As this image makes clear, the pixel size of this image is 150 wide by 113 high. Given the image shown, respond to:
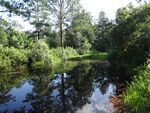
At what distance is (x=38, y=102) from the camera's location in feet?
52.5

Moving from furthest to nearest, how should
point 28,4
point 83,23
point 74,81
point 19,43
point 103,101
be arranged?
1. point 83,23
2. point 19,43
3. point 74,81
4. point 28,4
5. point 103,101

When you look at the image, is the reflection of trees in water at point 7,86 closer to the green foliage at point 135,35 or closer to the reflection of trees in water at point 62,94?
the reflection of trees in water at point 62,94

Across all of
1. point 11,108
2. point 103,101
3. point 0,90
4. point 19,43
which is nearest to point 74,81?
point 0,90

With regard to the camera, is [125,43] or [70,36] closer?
[125,43]

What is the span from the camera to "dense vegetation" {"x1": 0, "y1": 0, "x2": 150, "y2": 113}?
14720 millimetres

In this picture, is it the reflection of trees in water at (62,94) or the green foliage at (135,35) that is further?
the green foliage at (135,35)

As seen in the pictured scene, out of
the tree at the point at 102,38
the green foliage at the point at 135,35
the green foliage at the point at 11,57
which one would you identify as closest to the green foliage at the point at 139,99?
the green foliage at the point at 135,35

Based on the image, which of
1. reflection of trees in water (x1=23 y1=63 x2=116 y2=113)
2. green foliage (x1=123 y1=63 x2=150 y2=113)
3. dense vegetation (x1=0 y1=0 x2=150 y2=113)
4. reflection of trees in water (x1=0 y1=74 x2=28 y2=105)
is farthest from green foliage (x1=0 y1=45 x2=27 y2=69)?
green foliage (x1=123 y1=63 x2=150 y2=113)

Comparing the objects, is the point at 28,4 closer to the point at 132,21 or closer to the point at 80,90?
the point at 80,90

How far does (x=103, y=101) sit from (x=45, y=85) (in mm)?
7084

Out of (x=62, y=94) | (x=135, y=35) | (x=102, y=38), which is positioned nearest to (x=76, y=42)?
(x=102, y=38)

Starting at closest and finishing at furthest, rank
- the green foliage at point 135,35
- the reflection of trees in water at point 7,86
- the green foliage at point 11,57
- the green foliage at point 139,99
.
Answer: the green foliage at point 139,99 → the reflection of trees in water at point 7,86 → the green foliage at point 135,35 → the green foliage at point 11,57

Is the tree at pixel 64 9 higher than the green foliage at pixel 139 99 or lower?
higher

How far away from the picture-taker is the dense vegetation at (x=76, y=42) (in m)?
14.7
